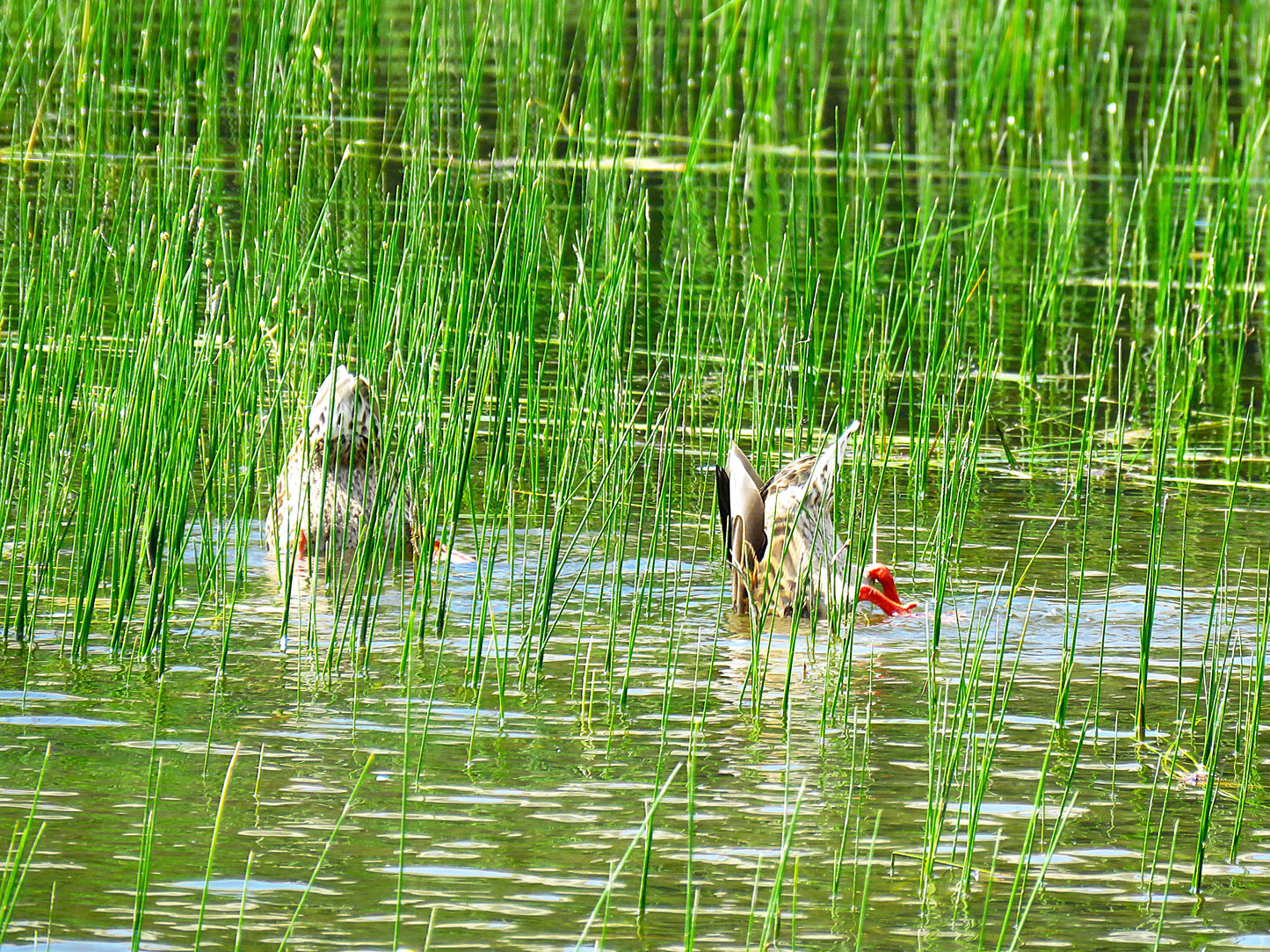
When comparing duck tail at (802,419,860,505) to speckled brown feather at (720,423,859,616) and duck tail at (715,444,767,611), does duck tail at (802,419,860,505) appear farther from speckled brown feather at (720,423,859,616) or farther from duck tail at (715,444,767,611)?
duck tail at (715,444,767,611)

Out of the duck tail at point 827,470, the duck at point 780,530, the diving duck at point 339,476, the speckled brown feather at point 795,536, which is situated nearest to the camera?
the duck tail at point 827,470

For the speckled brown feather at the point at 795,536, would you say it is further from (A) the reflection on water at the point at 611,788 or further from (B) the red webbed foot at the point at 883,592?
(A) the reflection on water at the point at 611,788

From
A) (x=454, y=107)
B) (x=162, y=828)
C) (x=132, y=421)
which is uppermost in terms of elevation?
(x=454, y=107)

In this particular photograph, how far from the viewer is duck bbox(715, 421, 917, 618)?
A: 613 centimetres

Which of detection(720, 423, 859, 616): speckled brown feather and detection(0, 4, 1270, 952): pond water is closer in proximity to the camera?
detection(0, 4, 1270, 952): pond water

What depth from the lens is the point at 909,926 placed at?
401 cm

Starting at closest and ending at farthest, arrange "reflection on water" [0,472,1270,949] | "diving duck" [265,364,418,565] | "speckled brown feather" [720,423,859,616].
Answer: "reflection on water" [0,472,1270,949], "speckled brown feather" [720,423,859,616], "diving duck" [265,364,418,565]

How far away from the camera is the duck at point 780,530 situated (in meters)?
6.13

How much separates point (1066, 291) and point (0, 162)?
5.83m

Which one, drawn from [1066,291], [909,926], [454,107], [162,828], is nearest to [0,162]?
[454,107]

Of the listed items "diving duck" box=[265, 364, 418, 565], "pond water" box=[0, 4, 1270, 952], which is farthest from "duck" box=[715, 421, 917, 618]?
"diving duck" box=[265, 364, 418, 565]

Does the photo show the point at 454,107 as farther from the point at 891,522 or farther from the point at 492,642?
the point at 492,642

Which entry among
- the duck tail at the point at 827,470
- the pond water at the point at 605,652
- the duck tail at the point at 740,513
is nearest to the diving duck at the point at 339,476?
the pond water at the point at 605,652

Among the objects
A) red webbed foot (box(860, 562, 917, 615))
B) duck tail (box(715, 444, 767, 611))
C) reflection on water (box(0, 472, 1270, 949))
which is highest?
duck tail (box(715, 444, 767, 611))
